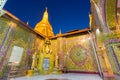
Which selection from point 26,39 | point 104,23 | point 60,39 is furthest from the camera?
point 60,39

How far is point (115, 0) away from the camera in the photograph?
263cm

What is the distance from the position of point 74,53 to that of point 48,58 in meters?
1.87

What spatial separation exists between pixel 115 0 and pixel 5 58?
5026mm

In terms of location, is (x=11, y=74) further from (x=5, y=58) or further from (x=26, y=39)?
(x=26, y=39)

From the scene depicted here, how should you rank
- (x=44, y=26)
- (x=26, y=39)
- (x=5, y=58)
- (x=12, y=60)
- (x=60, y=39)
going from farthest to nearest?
(x=44, y=26), (x=60, y=39), (x=26, y=39), (x=12, y=60), (x=5, y=58)

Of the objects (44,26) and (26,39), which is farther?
(44,26)

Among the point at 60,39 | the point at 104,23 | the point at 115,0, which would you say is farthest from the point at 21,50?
the point at 115,0

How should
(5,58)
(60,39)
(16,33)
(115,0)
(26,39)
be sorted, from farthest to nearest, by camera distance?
(60,39) < (26,39) < (16,33) < (5,58) < (115,0)

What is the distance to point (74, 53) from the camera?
697cm

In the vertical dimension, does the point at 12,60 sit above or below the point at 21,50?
below

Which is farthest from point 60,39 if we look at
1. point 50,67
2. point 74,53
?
point 50,67

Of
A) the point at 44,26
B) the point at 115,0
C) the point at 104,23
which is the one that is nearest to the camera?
the point at 115,0

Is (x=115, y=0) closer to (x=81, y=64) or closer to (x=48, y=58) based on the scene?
(x=81, y=64)

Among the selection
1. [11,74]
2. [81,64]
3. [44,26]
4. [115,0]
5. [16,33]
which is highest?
[44,26]
